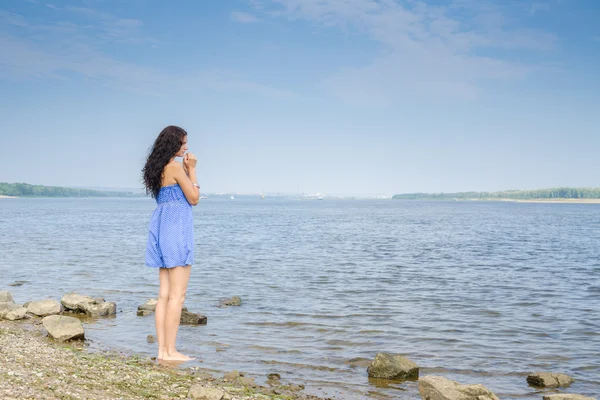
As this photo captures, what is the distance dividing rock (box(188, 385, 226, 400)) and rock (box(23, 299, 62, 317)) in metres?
7.53

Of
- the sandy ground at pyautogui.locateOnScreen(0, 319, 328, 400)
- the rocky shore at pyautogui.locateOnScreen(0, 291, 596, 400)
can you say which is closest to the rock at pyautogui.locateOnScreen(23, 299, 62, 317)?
the rocky shore at pyautogui.locateOnScreen(0, 291, 596, 400)

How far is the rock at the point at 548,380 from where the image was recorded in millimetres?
9284

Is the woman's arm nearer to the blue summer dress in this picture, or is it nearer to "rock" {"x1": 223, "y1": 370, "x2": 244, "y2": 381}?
the blue summer dress

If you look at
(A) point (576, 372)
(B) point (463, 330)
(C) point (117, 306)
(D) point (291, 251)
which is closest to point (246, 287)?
(C) point (117, 306)

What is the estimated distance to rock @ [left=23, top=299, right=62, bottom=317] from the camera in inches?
517

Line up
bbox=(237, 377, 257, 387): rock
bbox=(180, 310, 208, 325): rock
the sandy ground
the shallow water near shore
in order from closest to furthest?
the sandy ground → bbox=(237, 377, 257, 387): rock → the shallow water near shore → bbox=(180, 310, 208, 325): rock

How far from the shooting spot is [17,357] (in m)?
8.20

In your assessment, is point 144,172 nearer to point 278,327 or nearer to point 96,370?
point 96,370

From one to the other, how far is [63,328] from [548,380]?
8507 mm

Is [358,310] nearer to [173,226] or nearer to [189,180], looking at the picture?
[173,226]

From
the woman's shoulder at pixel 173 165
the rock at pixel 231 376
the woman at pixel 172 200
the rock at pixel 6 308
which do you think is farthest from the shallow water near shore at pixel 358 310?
the woman's shoulder at pixel 173 165

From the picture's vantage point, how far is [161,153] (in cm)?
775

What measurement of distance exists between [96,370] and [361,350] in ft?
17.4

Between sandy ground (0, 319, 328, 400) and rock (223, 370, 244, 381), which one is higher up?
sandy ground (0, 319, 328, 400)
